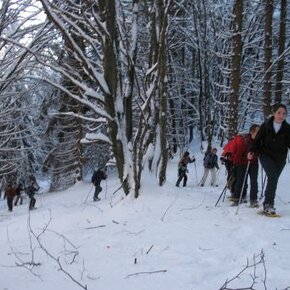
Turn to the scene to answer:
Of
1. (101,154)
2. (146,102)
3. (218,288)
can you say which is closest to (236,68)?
(146,102)

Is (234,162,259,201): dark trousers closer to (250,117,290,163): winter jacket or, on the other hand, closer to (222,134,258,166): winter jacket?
(222,134,258,166): winter jacket

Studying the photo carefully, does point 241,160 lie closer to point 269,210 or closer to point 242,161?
point 242,161

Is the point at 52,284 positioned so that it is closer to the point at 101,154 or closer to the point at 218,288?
the point at 218,288

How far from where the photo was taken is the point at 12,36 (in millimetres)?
5895

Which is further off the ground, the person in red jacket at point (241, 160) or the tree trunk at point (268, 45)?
the tree trunk at point (268, 45)

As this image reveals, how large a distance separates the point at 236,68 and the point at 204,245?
34.9 ft

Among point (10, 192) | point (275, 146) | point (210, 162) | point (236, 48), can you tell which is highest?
point (236, 48)

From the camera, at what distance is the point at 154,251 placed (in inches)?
189

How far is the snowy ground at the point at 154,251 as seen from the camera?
13.1ft

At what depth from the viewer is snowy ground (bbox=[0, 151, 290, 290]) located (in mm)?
3990

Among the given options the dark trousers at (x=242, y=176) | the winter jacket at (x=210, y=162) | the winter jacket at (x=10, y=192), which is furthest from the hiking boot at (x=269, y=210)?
the winter jacket at (x=10, y=192)

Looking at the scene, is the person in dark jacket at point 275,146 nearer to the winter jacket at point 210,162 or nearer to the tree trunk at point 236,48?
the tree trunk at point 236,48

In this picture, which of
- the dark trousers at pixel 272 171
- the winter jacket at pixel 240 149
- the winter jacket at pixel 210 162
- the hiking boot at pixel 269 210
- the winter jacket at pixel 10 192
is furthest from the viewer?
the winter jacket at pixel 10 192

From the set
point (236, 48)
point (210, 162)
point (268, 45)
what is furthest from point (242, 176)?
point (268, 45)
